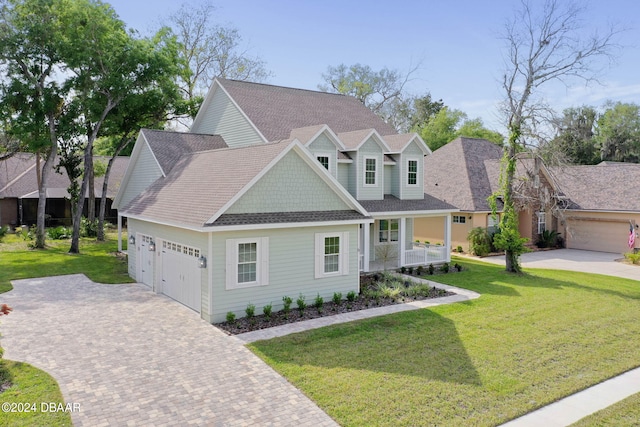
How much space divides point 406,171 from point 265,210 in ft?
36.8

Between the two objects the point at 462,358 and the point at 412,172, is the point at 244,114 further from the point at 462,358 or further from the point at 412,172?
the point at 462,358

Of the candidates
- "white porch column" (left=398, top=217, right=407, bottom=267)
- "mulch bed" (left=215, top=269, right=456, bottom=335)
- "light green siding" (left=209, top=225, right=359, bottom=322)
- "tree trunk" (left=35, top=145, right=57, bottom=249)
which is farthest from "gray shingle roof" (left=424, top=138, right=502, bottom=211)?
"tree trunk" (left=35, top=145, right=57, bottom=249)

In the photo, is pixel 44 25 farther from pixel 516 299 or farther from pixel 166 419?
pixel 516 299

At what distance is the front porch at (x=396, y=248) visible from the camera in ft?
69.6

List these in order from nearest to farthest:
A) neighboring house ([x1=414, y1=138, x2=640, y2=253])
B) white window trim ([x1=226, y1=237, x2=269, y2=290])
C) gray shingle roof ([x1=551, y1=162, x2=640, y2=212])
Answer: white window trim ([x1=226, y1=237, x2=269, y2=290]), neighboring house ([x1=414, y1=138, x2=640, y2=253]), gray shingle roof ([x1=551, y1=162, x2=640, y2=212])

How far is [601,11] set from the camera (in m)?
19.5

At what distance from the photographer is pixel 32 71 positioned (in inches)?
1019

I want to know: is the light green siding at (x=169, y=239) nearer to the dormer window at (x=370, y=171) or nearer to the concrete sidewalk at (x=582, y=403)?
the concrete sidewalk at (x=582, y=403)

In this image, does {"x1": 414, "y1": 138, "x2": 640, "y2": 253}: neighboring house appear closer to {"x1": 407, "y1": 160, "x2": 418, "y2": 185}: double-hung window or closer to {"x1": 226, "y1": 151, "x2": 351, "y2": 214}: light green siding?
{"x1": 407, "y1": 160, "x2": 418, "y2": 185}: double-hung window

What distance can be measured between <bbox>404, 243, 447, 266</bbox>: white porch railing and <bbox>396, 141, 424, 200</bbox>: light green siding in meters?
2.89

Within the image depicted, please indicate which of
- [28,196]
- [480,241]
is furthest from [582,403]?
[28,196]

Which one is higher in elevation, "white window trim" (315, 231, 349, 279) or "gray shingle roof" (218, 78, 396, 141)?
"gray shingle roof" (218, 78, 396, 141)

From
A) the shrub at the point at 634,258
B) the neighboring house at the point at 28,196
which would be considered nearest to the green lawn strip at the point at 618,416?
the shrub at the point at 634,258

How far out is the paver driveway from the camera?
7789mm
